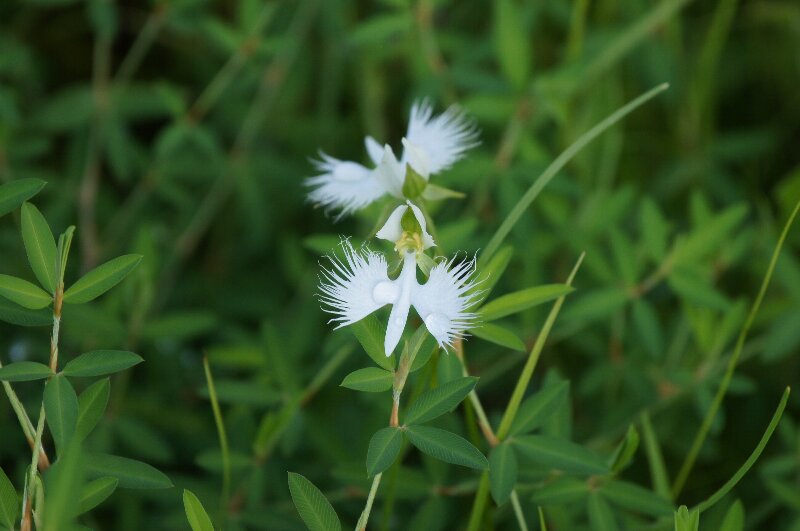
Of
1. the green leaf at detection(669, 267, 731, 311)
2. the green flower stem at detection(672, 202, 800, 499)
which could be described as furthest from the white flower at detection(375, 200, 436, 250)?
the green leaf at detection(669, 267, 731, 311)

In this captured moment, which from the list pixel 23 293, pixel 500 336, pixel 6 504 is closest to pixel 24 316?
pixel 23 293

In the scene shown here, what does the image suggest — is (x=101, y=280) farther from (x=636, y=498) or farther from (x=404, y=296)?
(x=636, y=498)

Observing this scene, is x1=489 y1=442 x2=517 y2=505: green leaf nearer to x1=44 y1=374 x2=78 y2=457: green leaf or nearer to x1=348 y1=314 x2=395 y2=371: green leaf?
x1=348 y1=314 x2=395 y2=371: green leaf

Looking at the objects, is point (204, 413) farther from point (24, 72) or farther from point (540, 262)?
point (24, 72)

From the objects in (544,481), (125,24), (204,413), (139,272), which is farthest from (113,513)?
(125,24)

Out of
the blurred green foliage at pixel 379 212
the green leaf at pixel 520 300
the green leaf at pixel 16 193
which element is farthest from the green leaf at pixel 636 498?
the green leaf at pixel 16 193

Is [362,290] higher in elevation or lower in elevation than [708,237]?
lower
